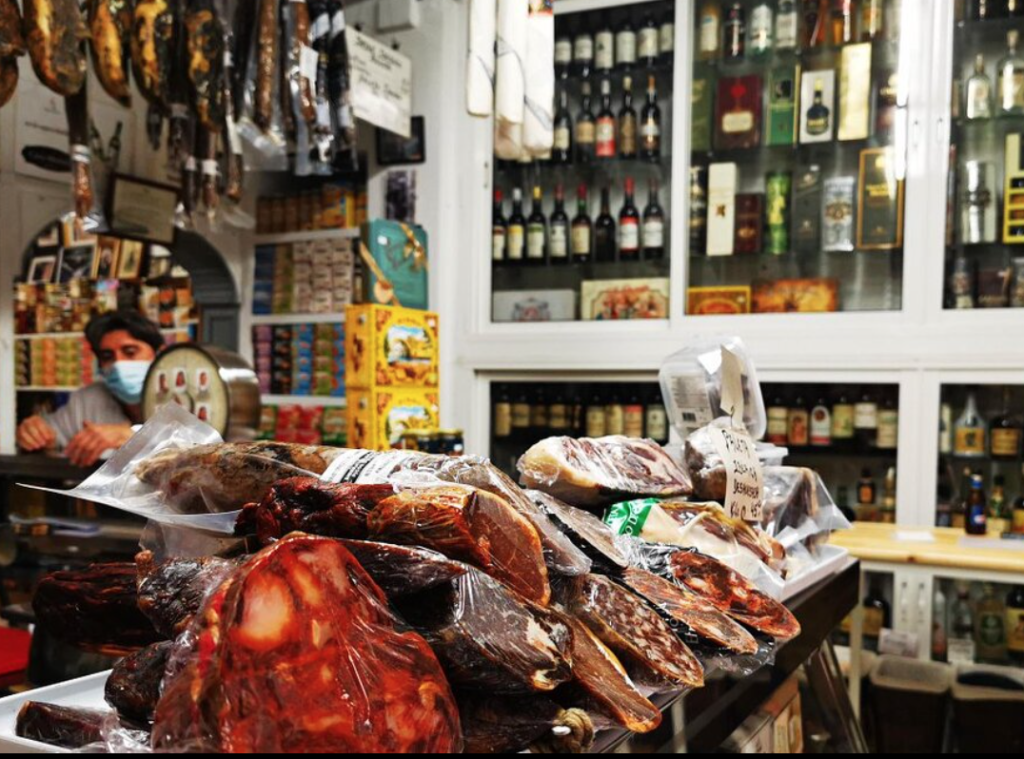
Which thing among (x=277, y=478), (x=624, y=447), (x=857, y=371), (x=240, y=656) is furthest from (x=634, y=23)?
(x=240, y=656)

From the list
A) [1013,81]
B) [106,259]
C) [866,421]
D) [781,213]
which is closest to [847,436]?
[866,421]

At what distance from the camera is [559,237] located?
174 inches

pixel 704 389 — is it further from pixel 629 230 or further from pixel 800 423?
pixel 629 230

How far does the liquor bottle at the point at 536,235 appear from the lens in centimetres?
442

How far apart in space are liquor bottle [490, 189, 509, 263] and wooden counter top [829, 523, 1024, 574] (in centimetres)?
212

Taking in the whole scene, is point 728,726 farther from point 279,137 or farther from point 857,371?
point 857,371

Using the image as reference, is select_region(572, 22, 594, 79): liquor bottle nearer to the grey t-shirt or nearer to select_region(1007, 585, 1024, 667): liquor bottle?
the grey t-shirt

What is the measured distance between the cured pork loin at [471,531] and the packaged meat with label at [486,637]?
A: 44mm

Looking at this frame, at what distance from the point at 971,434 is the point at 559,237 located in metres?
2.04

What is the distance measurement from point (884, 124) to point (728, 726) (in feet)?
12.0

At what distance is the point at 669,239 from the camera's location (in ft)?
13.7

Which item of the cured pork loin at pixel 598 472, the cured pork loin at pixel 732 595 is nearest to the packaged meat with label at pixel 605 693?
the cured pork loin at pixel 732 595

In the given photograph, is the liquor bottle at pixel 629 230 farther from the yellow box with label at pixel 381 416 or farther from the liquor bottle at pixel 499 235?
the yellow box with label at pixel 381 416

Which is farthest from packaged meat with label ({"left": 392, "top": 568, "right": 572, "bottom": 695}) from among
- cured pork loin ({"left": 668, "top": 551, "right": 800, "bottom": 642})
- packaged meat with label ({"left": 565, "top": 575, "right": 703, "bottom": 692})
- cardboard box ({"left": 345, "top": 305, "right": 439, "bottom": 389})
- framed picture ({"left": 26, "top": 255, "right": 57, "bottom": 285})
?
framed picture ({"left": 26, "top": 255, "right": 57, "bottom": 285})
